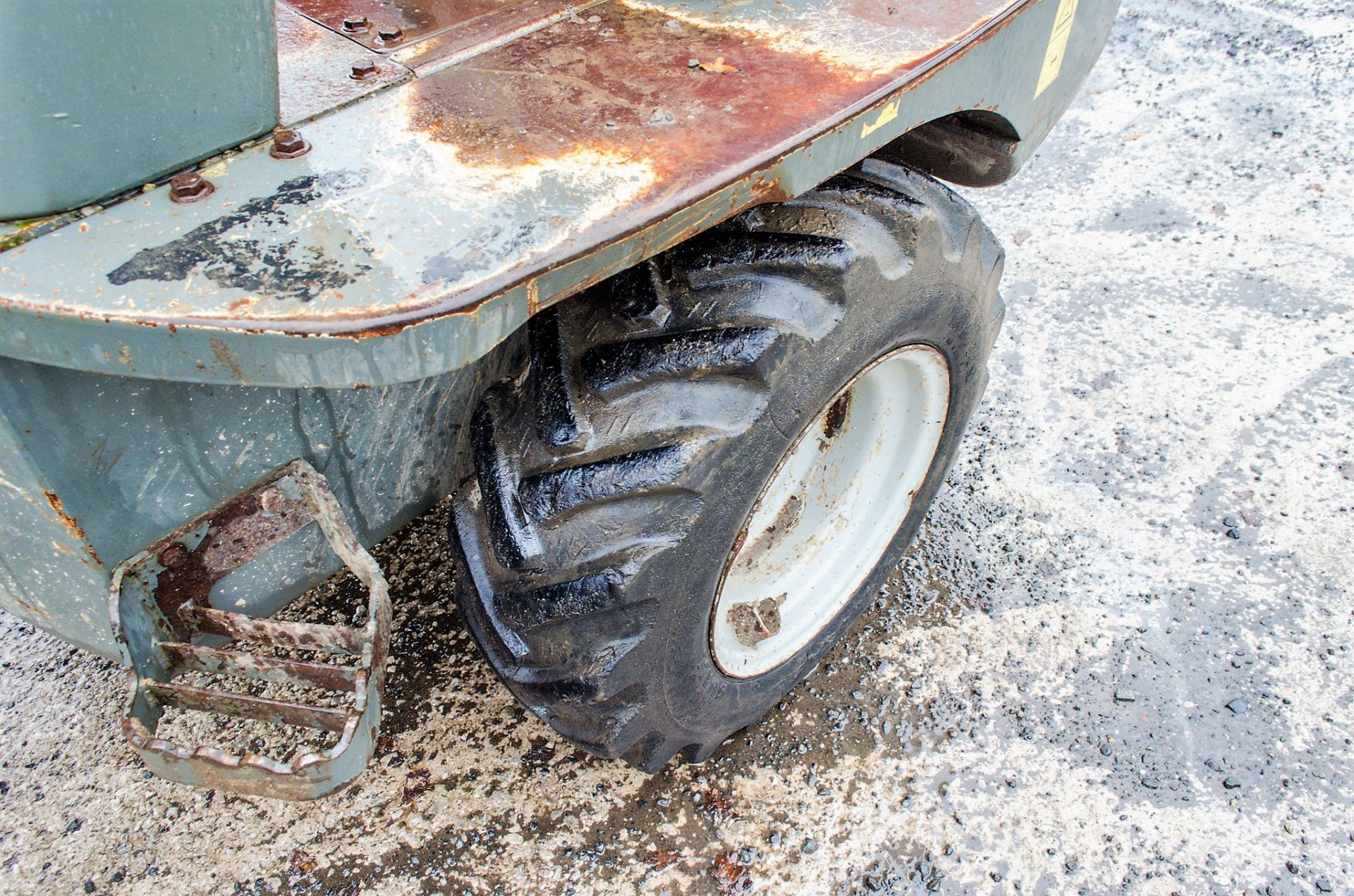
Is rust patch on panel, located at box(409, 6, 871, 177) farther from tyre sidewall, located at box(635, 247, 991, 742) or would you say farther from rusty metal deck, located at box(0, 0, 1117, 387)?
tyre sidewall, located at box(635, 247, 991, 742)

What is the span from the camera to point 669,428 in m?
1.19

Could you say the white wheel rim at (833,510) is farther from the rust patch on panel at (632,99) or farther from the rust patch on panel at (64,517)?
the rust patch on panel at (64,517)

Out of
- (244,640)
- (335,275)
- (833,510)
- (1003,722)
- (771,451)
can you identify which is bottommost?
(1003,722)

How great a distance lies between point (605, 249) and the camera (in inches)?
36.4

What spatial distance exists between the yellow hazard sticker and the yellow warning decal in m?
0.54

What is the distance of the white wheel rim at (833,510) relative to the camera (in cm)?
172

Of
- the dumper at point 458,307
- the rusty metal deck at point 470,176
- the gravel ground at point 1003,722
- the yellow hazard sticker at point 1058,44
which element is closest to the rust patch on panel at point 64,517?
the dumper at point 458,307

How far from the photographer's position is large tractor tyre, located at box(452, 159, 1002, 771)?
120cm

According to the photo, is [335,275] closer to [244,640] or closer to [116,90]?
[116,90]

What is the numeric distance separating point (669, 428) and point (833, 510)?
2.50 ft

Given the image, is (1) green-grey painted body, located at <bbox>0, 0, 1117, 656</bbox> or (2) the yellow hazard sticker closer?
(1) green-grey painted body, located at <bbox>0, 0, 1117, 656</bbox>

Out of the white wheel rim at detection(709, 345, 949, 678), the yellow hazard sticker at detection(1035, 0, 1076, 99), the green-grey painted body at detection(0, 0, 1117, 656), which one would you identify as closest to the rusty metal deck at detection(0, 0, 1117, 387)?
the green-grey painted body at detection(0, 0, 1117, 656)

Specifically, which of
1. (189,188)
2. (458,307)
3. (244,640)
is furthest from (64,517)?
(458,307)

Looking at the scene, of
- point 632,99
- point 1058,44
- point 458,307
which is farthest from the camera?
point 1058,44
